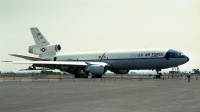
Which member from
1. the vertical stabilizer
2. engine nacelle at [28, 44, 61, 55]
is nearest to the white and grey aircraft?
engine nacelle at [28, 44, 61, 55]

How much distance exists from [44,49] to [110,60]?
715 inches

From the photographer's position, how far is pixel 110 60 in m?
54.1

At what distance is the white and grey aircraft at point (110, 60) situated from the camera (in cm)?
4850

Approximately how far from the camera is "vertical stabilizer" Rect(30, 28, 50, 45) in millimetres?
64875

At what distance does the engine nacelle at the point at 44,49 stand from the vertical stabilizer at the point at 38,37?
116 cm

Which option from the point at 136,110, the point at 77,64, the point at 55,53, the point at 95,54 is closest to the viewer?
the point at 136,110

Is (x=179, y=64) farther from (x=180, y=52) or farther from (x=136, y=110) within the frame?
(x=136, y=110)

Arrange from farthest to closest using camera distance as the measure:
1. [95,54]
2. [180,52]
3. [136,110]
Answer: [95,54] < [180,52] < [136,110]

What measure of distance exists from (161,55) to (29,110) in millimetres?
39694

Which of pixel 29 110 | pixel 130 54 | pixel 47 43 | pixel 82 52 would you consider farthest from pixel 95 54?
pixel 29 110

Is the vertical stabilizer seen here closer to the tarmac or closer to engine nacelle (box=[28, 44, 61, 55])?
engine nacelle (box=[28, 44, 61, 55])

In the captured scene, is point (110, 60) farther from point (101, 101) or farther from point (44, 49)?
point (101, 101)

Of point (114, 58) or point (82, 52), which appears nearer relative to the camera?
point (114, 58)

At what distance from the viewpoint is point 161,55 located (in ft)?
159
